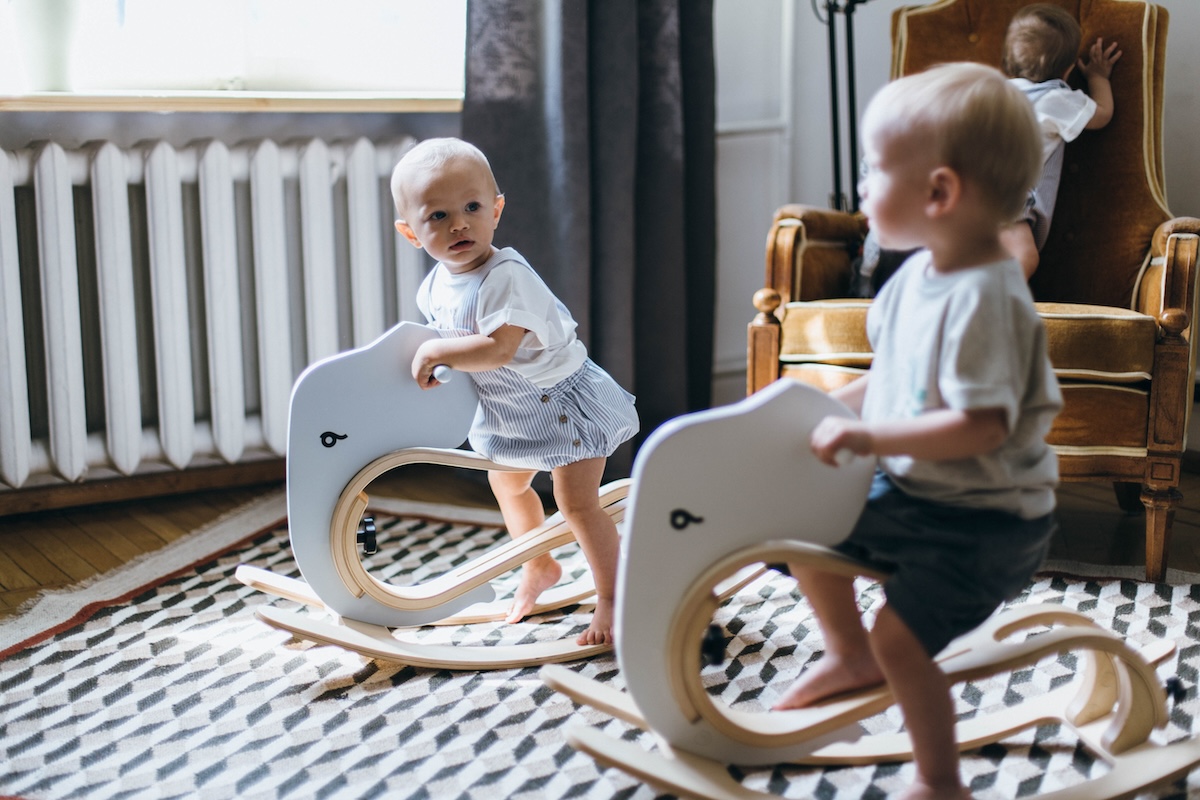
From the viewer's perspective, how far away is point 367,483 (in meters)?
1.50

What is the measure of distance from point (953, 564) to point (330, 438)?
0.82 m

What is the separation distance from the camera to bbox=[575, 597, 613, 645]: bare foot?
5.10 feet

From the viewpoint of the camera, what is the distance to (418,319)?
247cm

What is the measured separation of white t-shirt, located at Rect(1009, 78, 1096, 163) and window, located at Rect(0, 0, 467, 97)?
122 centimetres

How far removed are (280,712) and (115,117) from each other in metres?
1.40

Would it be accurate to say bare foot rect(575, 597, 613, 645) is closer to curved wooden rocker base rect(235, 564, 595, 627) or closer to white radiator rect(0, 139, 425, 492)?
curved wooden rocker base rect(235, 564, 595, 627)

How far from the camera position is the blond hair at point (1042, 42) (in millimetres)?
2047

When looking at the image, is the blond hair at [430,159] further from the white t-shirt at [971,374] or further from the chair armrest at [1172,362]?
the chair armrest at [1172,362]

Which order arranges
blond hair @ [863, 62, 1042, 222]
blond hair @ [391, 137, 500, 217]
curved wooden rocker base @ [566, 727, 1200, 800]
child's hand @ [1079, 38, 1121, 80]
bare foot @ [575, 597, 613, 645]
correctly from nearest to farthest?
blond hair @ [863, 62, 1042, 222] < curved wooden rocker base @ [566, 727, 1200, 800] < blond hair @ [391, 137, 500, 217] < bare foot @ [575, 597, 613, 645] < child's hand @ [1079, 38, 1121, 80]

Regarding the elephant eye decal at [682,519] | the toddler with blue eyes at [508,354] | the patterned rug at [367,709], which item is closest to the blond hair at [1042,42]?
the patterned rug at [367,709]

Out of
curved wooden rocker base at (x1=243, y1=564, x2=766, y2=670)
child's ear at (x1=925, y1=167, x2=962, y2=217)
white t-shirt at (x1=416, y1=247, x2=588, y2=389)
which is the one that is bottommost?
curved wooden rocker base at (x1=243, y1=564, x2=766, y2=670)

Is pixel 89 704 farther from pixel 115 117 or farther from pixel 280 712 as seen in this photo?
pixel 115 117

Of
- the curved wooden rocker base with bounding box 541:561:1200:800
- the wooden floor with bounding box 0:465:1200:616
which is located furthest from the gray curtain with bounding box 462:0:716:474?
the curved wooden rocker base with bounding box 541:561:1200:800

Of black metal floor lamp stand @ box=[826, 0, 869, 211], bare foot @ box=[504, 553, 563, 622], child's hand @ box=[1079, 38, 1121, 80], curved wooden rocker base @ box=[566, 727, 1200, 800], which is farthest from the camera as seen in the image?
black metal floor lamp stand @ box=[826, 0, 869, 211]
